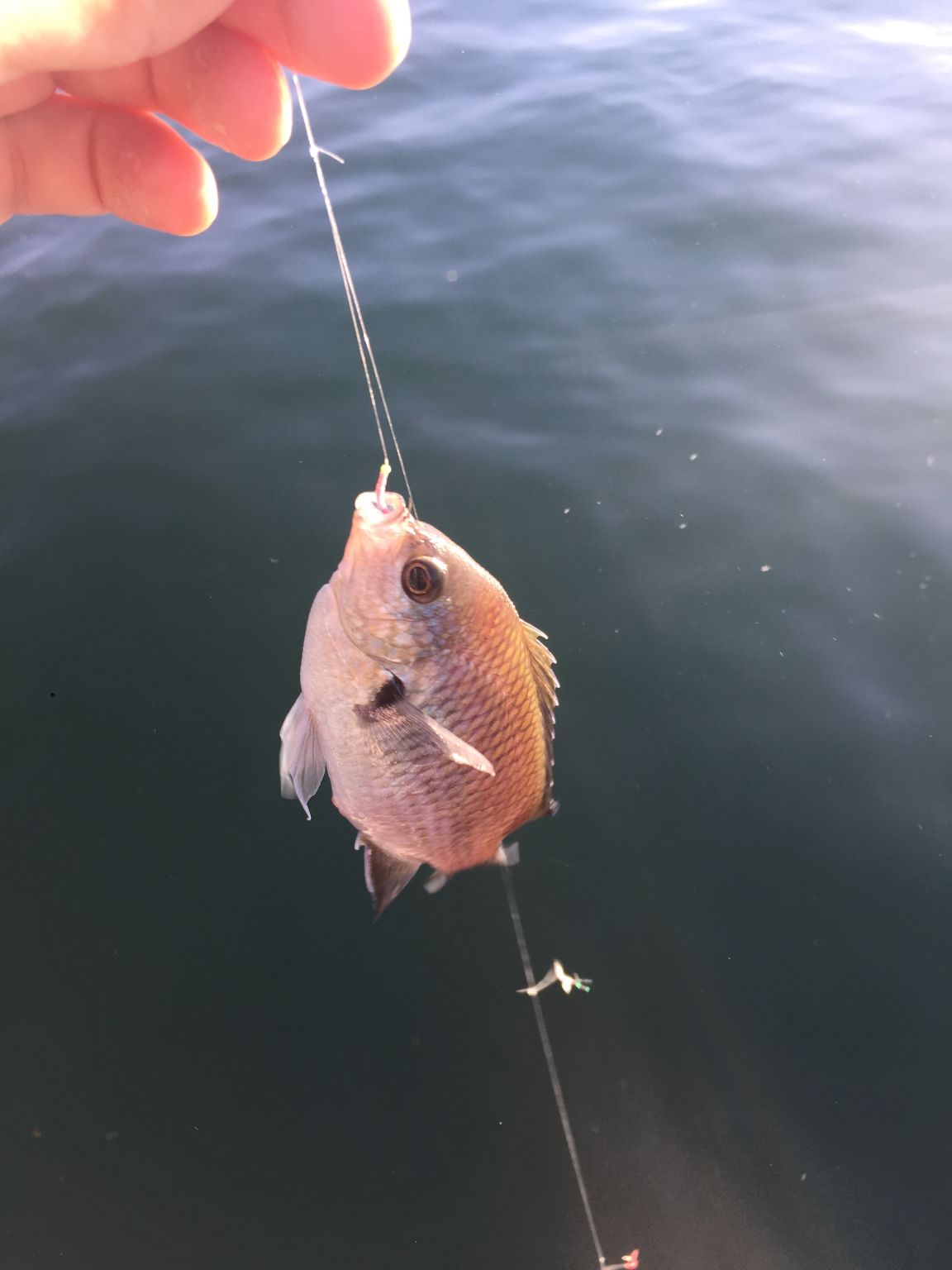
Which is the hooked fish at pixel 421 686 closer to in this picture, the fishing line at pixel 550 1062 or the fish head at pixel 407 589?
the fish head at pixel 407 589

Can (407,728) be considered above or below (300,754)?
above

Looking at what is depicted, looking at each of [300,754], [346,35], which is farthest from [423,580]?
[346,35]

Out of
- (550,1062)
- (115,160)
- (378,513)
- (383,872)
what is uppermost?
(115,160)

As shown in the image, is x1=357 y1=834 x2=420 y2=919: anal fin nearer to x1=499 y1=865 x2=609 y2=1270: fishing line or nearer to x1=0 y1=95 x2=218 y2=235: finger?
x1=499 y1=865 x2=609 y2=1270: fishing line

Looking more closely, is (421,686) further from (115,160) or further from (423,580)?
(115,160)

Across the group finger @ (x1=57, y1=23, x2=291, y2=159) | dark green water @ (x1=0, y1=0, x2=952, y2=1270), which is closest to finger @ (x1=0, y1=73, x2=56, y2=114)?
finger @ (x1=57, y1=23, x2=291, y2=159)

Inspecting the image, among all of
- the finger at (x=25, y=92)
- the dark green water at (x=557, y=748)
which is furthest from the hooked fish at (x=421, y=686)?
the finger at (x=25, y=92)

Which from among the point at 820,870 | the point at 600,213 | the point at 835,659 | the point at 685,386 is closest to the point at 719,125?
the point at 600,213
